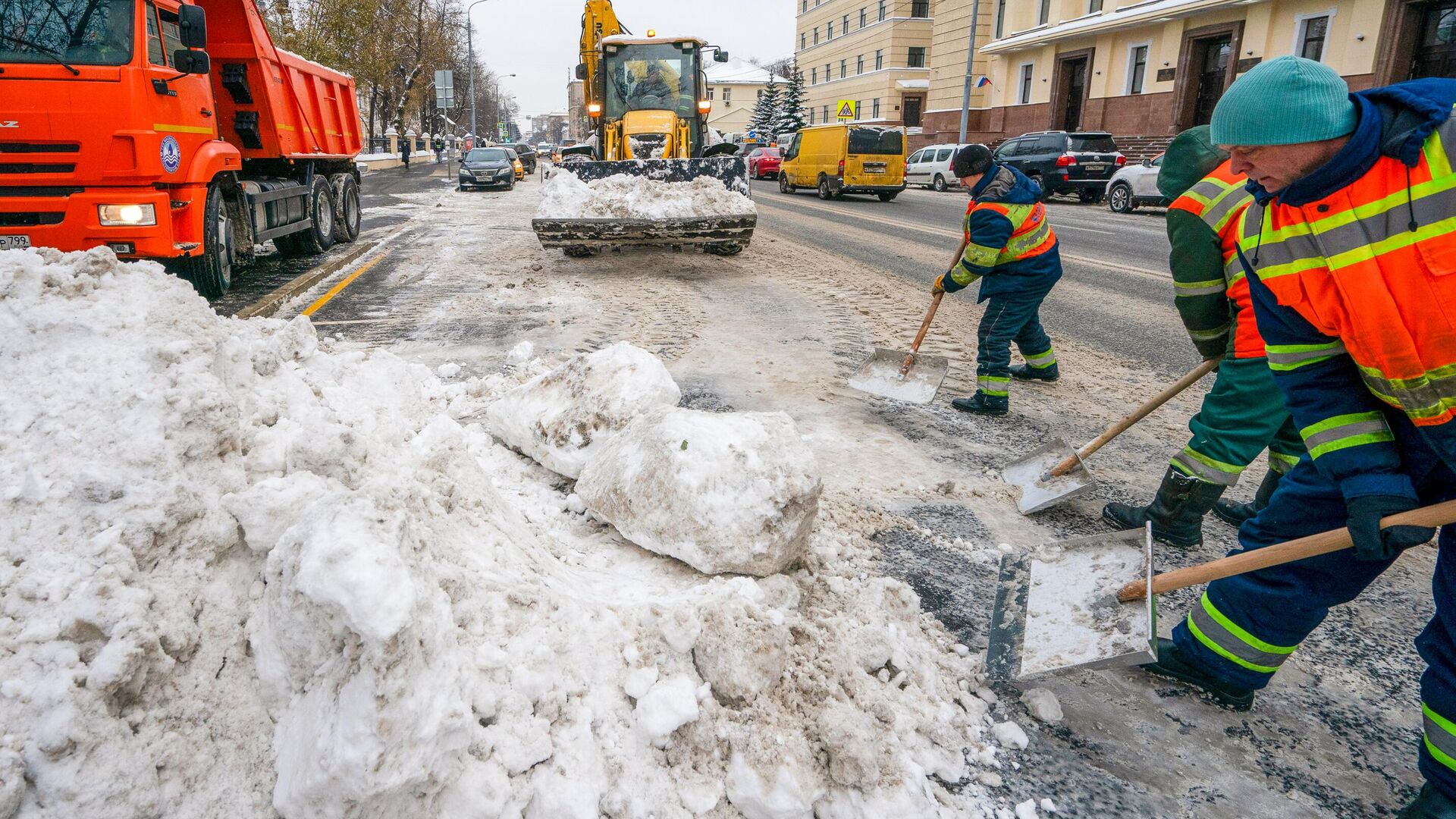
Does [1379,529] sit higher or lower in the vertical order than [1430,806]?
higher

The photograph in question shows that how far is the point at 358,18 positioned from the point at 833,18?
1155 inches

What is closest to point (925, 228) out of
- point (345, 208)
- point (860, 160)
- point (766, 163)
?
point (860, 160)

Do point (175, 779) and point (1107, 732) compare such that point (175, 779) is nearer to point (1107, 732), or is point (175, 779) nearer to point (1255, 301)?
point (1107, 732)

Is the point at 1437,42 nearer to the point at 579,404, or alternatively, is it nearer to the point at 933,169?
the point at 933,169

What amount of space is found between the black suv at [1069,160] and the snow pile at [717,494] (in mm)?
20371

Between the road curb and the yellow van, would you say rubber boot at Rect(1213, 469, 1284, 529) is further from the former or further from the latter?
the yellow van

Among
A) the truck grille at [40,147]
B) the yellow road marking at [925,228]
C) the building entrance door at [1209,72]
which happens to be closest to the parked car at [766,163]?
the yellow road marking at [925,228]

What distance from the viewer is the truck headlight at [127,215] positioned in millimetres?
6129

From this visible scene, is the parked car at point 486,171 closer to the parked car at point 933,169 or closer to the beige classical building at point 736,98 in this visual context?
the parked car at point 933,169

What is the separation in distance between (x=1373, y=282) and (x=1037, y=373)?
3720 millimetres

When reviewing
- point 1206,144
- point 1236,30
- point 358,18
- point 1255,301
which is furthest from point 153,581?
point 358,18

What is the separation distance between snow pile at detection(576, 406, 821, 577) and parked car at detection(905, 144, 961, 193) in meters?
25.0

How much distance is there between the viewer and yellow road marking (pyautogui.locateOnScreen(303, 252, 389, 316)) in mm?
7387

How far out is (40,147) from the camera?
598 centimetres
